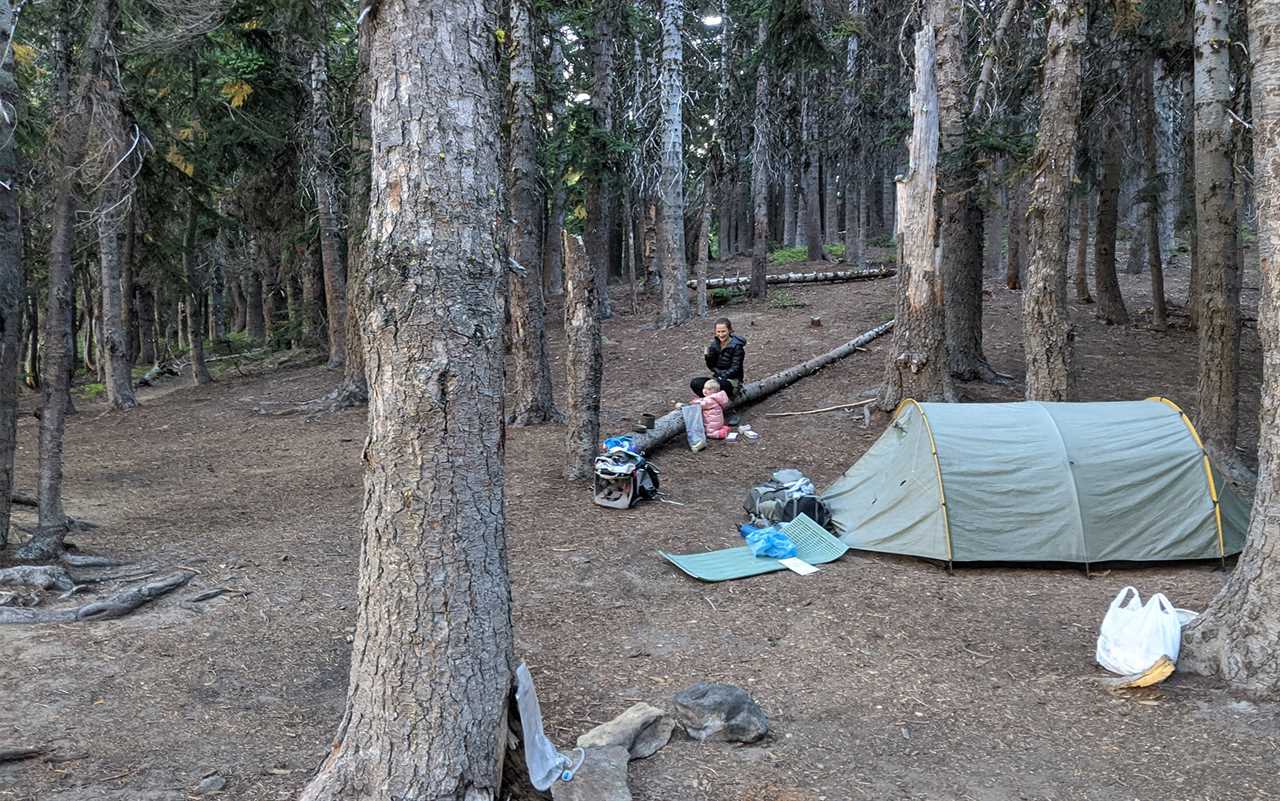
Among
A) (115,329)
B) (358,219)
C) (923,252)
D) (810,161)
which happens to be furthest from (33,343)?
(923,252)

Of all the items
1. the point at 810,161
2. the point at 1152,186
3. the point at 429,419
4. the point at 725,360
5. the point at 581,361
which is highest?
the point at 810,161

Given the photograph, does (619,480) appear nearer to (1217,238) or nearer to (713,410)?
(713,410)

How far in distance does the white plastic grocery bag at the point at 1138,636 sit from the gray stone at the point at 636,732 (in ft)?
9.23

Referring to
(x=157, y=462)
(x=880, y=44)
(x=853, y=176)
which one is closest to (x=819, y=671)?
(x=157, y=462)

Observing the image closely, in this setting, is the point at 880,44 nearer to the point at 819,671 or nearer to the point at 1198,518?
the point at 1198,518

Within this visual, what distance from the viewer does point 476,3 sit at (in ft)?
12.0

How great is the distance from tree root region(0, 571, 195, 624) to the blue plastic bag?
471 centimetres

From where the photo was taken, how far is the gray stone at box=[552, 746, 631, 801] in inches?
154

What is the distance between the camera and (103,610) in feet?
19.0

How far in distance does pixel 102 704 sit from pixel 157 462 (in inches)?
317

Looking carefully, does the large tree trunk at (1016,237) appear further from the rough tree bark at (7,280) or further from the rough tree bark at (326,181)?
the rough tree bark at (7,280)

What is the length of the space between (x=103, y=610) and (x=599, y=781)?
387cm

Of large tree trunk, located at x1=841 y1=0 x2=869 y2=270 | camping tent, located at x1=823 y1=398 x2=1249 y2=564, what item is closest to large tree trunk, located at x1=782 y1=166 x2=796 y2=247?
large tree trunk, located at x1=841 y1=0 x2=869 y2=270

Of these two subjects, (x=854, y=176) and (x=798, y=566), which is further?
(x=854, y=176)
